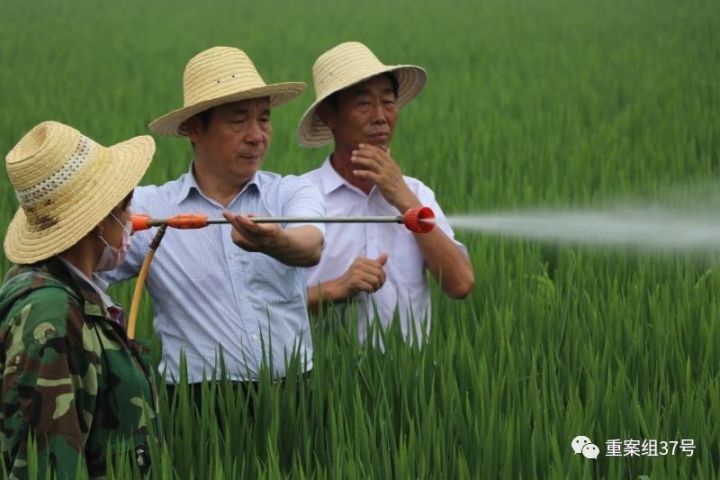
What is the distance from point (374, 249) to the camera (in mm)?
3398

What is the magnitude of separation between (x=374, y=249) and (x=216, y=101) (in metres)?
0.65

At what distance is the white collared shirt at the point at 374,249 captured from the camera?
339 centimetres

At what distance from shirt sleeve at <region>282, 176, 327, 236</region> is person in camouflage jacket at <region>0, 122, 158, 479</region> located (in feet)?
1.87

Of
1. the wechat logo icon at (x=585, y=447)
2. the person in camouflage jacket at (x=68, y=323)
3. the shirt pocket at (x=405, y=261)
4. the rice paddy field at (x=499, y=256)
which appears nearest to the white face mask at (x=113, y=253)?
the person in camouflage jacket at (x=68, y=323)

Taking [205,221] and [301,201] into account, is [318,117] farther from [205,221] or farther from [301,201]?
[205,221]

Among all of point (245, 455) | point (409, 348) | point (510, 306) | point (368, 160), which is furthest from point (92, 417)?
point (510, 306)

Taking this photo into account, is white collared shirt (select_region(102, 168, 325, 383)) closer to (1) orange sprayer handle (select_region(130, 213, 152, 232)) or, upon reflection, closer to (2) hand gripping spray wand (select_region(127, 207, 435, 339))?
(2) hand gripping spray wand (select_region(127, 207, 435, 339))

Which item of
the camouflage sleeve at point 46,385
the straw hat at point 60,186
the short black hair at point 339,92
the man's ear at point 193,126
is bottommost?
the camouflage sleeve at point 46,385

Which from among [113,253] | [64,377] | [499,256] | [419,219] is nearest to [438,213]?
[419,219]

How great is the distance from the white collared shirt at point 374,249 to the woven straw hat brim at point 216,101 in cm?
35

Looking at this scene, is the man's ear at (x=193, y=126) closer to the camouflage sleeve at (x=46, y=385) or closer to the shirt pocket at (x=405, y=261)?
the shirt pocket at (x=405, y=261)

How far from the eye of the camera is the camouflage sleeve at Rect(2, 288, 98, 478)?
209 centimetres

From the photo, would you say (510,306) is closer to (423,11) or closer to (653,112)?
(653,112)

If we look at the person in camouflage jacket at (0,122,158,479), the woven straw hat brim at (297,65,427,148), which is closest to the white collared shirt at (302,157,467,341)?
the woven straw hat brim at (297,65,427,148)
